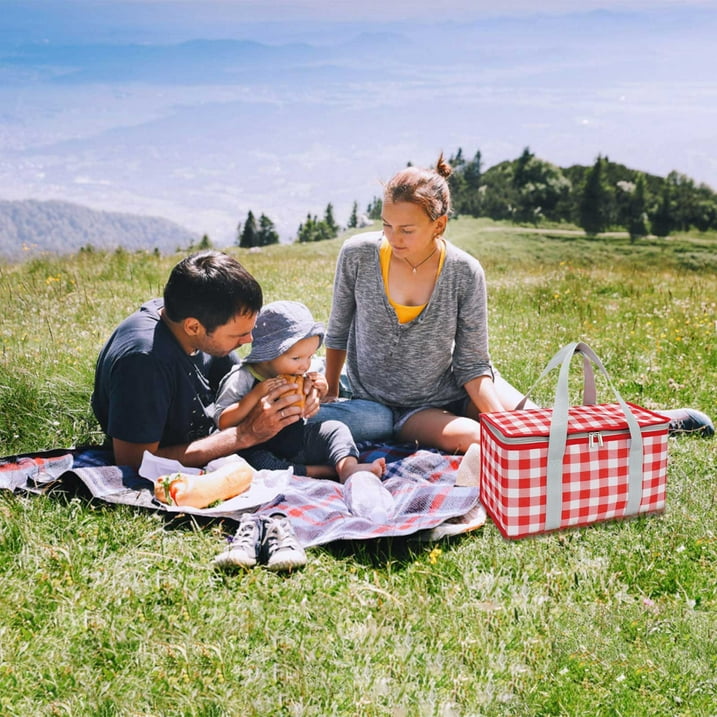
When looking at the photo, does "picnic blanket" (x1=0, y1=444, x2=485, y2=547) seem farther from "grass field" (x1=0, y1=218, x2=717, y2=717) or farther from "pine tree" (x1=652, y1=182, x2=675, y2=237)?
"pine tree" (x1=652, y1=182, x2=675, y2=237)

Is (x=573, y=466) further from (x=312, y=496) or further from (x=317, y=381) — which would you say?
(x=317, y=381)

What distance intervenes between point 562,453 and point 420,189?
188 cm

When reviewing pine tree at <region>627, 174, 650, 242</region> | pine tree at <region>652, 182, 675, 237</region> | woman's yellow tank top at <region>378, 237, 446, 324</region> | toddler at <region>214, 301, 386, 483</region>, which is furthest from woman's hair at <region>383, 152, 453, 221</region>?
pine tree at <region>652, 182, 675, 237</region>

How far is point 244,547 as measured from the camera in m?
3.88

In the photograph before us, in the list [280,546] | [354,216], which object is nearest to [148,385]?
[280,546]

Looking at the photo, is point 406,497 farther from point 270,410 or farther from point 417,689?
point 417,689

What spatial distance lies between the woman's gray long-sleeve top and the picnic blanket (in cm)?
80

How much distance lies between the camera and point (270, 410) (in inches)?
185

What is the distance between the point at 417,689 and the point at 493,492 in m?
1.48

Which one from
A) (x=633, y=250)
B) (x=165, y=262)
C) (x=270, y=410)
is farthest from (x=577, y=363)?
(x=633, y=250)

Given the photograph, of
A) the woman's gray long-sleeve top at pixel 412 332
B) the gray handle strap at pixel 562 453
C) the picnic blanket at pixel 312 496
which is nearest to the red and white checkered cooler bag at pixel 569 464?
the gray handle strap at pixel 562 453

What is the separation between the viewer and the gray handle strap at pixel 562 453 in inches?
158

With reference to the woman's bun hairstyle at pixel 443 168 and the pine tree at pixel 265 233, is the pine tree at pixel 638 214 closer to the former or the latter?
the pine tree at pixel 265 233

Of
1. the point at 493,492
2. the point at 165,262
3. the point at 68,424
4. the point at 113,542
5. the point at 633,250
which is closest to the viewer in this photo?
the point at 113,542
